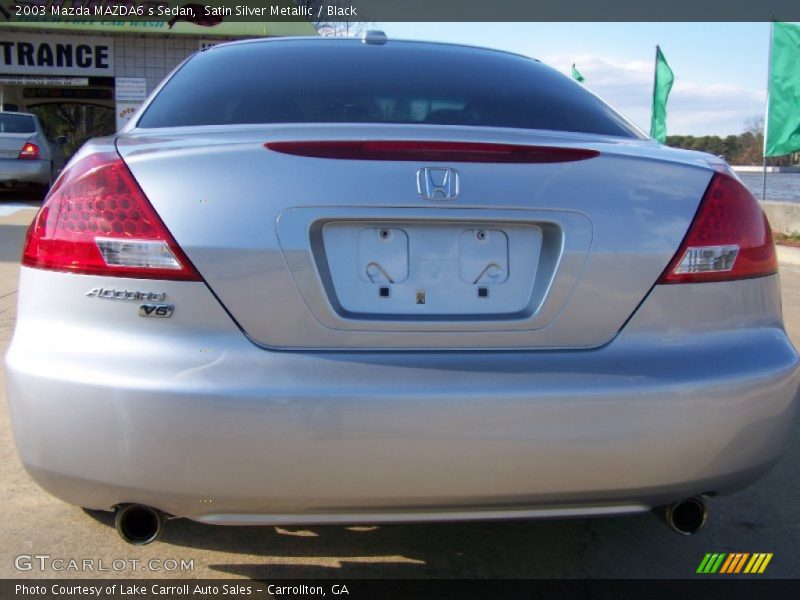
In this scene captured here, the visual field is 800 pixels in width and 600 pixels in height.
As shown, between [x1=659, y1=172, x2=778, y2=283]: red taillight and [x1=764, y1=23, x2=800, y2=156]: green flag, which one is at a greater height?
[x1=764, y1=23, x2=800, y2=156]: green flag

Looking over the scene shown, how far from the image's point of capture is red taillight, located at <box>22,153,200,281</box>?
172 cm

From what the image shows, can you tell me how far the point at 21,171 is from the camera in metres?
13.3

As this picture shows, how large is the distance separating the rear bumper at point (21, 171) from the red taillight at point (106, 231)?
12.8 m

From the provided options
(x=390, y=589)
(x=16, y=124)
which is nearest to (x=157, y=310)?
(x=390, y=589)

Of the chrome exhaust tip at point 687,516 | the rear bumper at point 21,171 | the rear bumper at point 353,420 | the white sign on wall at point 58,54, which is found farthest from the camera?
the white sign on wall at point 58,54

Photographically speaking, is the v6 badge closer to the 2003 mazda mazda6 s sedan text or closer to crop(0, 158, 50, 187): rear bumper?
the 2003 mazda mazda6 s sedan text

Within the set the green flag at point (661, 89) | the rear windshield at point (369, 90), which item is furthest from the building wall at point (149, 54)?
the rear windshield at point (369, 90)

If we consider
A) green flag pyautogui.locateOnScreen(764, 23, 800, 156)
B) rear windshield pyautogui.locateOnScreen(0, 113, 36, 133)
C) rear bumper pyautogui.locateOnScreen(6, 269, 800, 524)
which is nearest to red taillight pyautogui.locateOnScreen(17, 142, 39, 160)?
rear windshield pyautogui.locateOnScreen(0, 113, 36, 133)

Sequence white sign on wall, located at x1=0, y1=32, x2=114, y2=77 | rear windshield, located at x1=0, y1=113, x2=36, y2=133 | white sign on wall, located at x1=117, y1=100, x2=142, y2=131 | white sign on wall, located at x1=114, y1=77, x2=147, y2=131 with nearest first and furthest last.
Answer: rear windshield, located at x1=0, y1=113, x2=36, y2=133 < white sign on wall, located at x1=117, y1=100, x2=142, y2=131 < white sign on wall, located at x1=114, y1=77, x2=147, y2=131 < white sign on wall, located at x1=0, y1=32, x2=114, y2=77

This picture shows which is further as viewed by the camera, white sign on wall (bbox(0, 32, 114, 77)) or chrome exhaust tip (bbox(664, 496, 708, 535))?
white sign on wall (bbox(0, 32, 114, 77))

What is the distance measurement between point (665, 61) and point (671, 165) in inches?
526

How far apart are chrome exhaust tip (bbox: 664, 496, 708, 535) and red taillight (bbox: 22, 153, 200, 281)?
1.30 meters

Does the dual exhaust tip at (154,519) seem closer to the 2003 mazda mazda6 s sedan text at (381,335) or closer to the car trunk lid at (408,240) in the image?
the 2003 mazda mazda6 s sedan text at (381,335)

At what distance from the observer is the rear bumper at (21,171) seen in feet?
43.5
